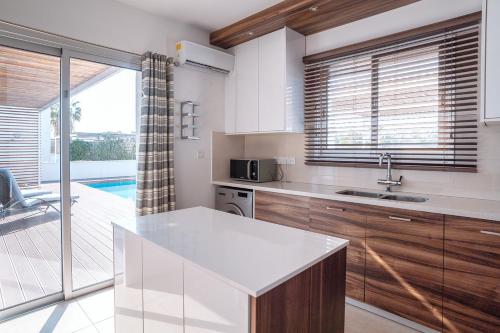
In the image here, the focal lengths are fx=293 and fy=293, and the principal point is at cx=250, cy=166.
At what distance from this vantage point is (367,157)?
289 cm

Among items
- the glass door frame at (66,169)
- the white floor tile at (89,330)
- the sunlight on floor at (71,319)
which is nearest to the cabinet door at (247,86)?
the glass door frame at (66,169)

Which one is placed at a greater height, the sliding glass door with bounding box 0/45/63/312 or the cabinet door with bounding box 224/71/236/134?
the cabinet door with bounding box 224/71/236/134

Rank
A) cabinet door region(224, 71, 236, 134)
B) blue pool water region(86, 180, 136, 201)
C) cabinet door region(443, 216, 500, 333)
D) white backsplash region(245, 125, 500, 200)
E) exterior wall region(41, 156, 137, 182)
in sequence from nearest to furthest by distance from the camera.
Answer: cabinet door region(443, 216, 500, 333), white backsplash region(245, 125, 500, 200), exterior wall region(41, 156, 137, 182), blue pool water region(86, 180, 136, 201), cabinet door region(224, 71, 236, 134)

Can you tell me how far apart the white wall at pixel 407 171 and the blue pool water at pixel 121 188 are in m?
1.71

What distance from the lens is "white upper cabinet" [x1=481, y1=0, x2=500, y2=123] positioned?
194 centimetres

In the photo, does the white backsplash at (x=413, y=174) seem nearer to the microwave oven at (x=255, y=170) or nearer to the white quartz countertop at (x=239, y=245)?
the microwave oven at (x=255, y=170)

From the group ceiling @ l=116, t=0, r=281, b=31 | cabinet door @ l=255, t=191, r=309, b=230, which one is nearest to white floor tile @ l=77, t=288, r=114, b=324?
cabinet door @ l=255, t=191, r=309, b=230

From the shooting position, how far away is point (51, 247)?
2.57 m

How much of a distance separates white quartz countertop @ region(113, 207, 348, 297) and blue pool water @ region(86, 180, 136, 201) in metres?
1.32

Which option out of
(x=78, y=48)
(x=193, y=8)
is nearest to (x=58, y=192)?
(x=78, y=48)

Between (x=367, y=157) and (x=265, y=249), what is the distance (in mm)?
1996

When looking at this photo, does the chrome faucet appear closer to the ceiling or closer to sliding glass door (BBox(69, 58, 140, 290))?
the ceiling

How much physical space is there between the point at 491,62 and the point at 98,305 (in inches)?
138

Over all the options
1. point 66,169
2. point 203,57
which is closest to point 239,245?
point 66,169
